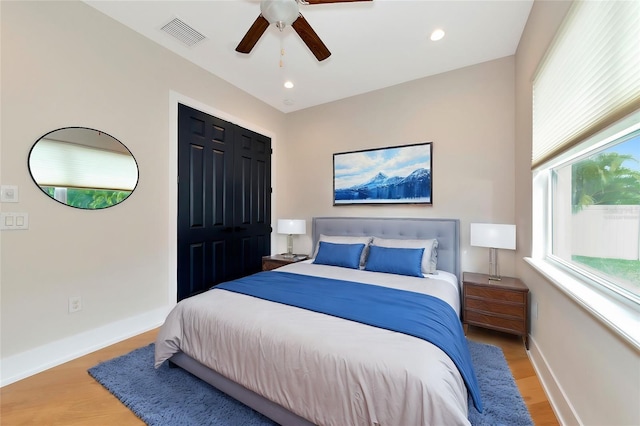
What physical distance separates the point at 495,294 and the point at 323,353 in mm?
1989

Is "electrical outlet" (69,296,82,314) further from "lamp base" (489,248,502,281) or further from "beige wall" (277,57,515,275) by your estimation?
"lamp base" (489,248,502,281)

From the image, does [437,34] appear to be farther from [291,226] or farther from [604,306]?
[291,226]

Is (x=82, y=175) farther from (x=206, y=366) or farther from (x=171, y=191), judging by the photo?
(x=206, y=366)

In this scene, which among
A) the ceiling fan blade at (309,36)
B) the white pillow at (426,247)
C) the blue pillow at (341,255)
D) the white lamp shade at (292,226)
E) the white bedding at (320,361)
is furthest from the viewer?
the white lamp shade at (292,226)

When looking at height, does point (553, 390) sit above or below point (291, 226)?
below

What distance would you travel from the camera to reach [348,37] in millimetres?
2533

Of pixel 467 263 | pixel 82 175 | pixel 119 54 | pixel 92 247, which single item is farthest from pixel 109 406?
pixel 467 263

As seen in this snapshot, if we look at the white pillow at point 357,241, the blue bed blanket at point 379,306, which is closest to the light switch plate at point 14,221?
the blue bed blanket at point 379,306

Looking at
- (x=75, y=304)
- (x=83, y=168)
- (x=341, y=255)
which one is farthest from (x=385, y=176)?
(x=75, y=304)

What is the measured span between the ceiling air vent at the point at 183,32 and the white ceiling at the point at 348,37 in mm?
50

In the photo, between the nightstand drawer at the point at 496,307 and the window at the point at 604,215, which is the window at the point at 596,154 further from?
the nightstand drawer at the point at 496,307

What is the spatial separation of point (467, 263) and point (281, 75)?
129 inches

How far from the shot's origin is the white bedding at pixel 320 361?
1.07 metres

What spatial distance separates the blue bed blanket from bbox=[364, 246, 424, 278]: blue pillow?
615 mm
